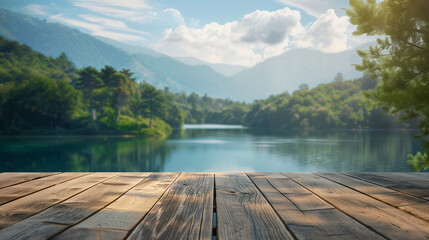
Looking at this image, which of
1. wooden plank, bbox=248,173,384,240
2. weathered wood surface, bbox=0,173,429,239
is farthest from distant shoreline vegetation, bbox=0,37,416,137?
wooden plank, bbox=248,173,384,240

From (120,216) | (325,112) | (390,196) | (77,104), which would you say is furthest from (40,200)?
(325,112)

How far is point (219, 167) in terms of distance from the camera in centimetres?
1983

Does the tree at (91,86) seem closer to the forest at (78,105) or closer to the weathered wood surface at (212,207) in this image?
the forest at (78,105)

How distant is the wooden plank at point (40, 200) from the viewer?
1.28 meters

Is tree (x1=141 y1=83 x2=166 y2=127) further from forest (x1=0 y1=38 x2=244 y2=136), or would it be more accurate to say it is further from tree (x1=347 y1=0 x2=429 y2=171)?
tree (x1=347 y1=0 x2=429 y2=171)

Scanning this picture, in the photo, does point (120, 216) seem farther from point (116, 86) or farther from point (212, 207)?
point (116, 86)

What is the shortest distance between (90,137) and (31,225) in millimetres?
38188

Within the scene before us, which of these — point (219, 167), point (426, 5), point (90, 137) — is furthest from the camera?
point (90, 137)

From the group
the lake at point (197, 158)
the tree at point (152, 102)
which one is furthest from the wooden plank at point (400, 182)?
the tree at point (152, 102)

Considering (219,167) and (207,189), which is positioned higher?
(207,189)

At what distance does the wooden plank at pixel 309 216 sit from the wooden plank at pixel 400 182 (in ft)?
2.24

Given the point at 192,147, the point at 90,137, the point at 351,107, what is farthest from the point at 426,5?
the point at 351,107

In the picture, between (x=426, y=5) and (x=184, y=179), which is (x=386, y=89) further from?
(x=184, y=179)

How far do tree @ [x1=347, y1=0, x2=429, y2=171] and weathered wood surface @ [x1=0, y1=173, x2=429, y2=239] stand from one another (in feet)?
1.96
